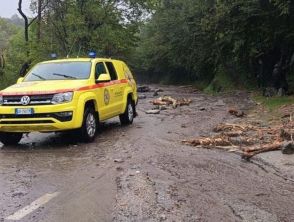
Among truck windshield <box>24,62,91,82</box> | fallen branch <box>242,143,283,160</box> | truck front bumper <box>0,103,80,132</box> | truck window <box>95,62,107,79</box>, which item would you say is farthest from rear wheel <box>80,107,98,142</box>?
fallen branch <box>242,143,283,160</box>

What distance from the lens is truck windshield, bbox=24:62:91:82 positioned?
39.9 ft

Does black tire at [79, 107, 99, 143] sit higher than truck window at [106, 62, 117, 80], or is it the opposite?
truck window at [106, 62, 117, 80]

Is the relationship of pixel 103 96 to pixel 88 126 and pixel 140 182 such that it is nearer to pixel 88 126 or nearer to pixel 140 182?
pixel 88 126

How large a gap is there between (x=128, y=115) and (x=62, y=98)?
423 cm

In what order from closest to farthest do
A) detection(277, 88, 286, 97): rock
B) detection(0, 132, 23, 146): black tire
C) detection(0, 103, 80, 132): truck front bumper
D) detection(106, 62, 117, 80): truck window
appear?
detection(0, 103, 80, 132): truck front bumper → detection(0, 132, 23, 146): black tire → detection(106, 62, 117, 80): truck window → detection(277, 88, 286, 97): rock

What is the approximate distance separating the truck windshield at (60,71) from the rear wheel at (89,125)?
2.89 ft

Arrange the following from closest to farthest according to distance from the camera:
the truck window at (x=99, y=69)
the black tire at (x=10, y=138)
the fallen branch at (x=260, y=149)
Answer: the fallen branch at (x=260, y=149) → the black tire at (x=10, y=138) → the truck window at (x=99, y=69)

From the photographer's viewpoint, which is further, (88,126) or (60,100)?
(88,126)

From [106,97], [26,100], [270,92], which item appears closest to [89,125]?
[106,97]

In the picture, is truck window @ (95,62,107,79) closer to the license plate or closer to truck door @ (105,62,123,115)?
truck door @ (105,62,123,115)

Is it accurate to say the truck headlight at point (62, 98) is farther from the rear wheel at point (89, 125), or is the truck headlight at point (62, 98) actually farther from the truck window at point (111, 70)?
the truck window at point (111, 70)

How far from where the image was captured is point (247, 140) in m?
11.2

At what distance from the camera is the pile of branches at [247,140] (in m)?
9.93

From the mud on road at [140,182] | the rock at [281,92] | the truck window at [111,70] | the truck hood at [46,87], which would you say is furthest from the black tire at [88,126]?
the rock at [281,92]
